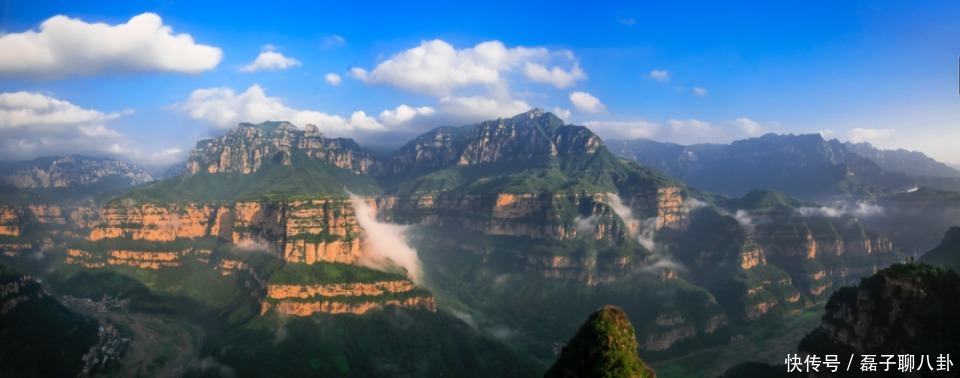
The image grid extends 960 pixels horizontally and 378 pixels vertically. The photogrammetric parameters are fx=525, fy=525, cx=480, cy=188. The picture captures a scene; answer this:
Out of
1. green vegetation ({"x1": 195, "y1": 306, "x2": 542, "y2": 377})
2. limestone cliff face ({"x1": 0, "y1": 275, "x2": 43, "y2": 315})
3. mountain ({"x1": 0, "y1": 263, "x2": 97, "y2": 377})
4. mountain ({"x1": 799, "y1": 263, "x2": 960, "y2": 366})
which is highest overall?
mountain ({"x1": 799, "y1": 263, "x2": 960, "y2": 366})

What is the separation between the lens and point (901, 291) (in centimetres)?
9950

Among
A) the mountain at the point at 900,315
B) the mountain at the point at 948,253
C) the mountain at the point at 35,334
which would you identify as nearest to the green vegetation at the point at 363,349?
the mountain at the point at 35,334

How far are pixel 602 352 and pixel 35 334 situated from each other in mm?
183074

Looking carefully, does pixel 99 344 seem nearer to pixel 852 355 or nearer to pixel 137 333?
pixel 137 333

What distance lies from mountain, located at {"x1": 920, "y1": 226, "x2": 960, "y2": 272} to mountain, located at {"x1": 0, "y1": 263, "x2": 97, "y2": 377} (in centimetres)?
26949

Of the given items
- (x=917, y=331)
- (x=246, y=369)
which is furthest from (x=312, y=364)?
(x=917, y=331)

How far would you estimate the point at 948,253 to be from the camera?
178 m

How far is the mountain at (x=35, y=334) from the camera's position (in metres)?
145

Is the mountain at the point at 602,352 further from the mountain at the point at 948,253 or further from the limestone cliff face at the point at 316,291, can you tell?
the mountain at the point at 948,253

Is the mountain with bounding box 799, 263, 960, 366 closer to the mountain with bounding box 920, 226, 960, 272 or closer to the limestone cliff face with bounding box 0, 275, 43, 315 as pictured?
the mountain with bounding box 920, 226, 960, 272

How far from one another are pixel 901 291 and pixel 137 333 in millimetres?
232095

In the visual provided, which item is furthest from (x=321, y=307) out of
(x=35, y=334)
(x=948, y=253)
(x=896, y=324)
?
(x=948, y=253)

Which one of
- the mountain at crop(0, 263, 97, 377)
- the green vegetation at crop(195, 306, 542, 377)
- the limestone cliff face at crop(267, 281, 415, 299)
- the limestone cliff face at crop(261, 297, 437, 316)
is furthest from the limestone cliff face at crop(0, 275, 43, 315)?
the limestone cliff face at crop(267, 281, 415, 299)

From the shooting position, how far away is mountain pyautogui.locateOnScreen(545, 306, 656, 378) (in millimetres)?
42781
